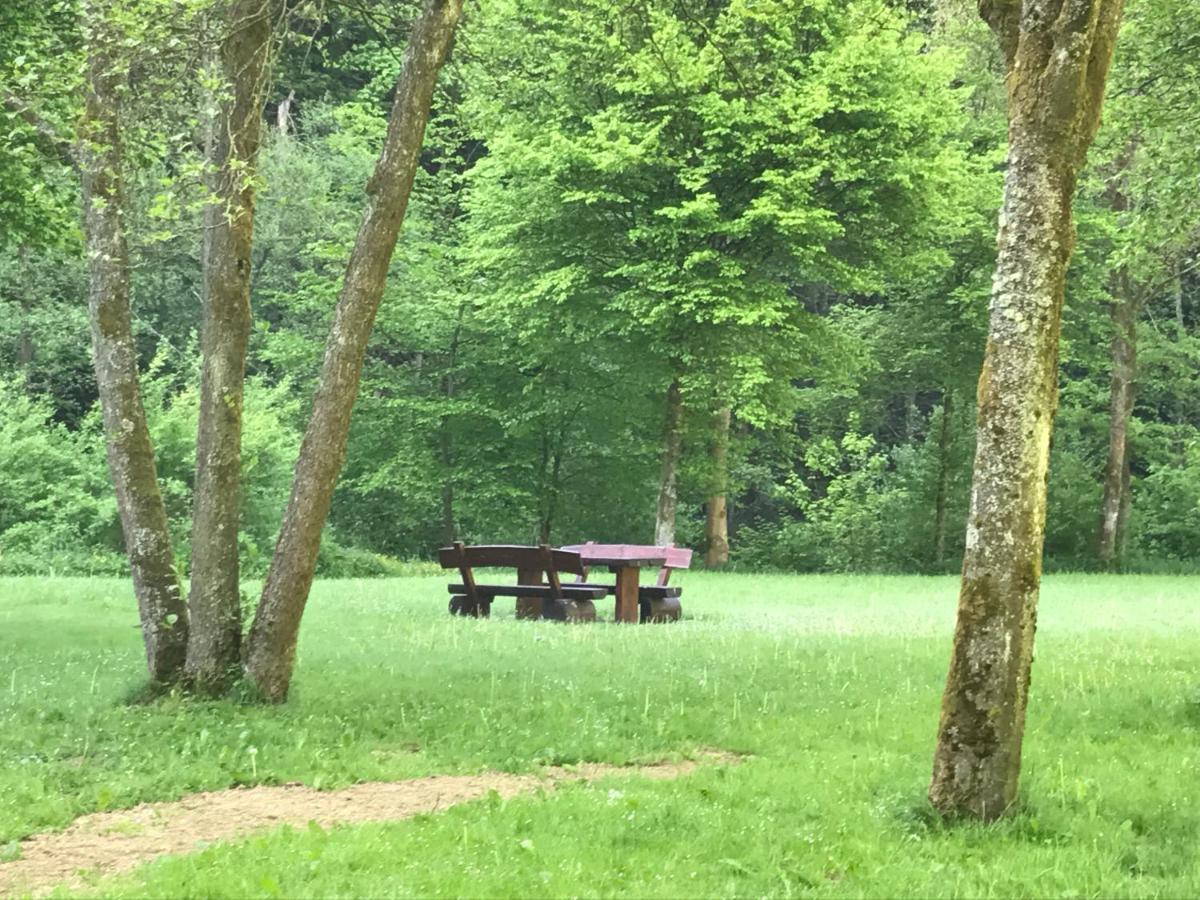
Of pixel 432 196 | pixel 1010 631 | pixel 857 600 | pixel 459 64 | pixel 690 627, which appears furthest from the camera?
pixel 432 196

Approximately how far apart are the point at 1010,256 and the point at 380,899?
369 centimetres

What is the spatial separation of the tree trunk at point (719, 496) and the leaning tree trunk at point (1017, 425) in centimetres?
2182

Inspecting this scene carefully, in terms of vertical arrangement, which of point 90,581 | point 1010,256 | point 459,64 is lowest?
point 90,581

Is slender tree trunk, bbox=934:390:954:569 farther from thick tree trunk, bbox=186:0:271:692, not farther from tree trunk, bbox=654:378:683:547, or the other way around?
thick tree trunk, bbox=186:0:271:692

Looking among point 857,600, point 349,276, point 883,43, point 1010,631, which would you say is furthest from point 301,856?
point 883,43

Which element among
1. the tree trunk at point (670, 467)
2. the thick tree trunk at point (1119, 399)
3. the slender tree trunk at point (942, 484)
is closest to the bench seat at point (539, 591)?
the tree trunk at point (670, 467)

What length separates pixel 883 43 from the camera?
22.3 metres

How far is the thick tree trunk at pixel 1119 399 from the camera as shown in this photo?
26797 mm

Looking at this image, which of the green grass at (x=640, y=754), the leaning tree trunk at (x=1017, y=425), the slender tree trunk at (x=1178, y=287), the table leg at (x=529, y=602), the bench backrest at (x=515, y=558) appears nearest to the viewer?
the green grass at (x=640, y=754)

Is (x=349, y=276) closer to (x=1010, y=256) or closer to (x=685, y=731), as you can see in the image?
(x=685, y=731)

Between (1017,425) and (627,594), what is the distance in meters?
9.72

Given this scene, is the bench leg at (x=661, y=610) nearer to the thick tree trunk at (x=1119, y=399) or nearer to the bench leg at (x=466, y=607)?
the bench leg at (x=466, y=607)

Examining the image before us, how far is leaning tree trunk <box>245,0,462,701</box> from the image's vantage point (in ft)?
26.2

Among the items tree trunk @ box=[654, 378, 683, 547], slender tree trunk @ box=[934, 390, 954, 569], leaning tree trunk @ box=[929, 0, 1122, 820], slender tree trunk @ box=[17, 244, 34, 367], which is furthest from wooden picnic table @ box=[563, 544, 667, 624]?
slender tree trunk @ box=[17, 244, 34, 367]
